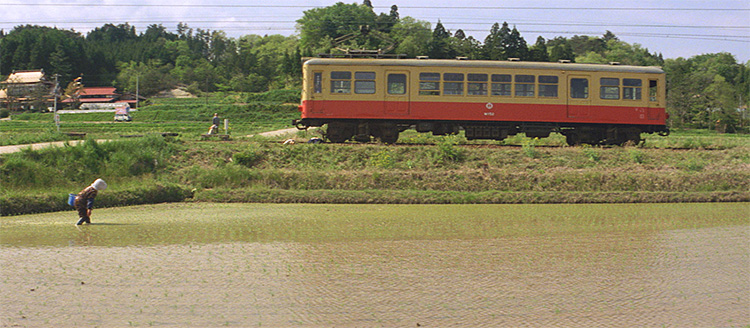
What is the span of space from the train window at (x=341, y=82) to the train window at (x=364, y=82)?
21cm

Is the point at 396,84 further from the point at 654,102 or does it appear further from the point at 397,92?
the point at 654,102

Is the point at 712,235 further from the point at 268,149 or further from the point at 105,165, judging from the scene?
the point at 105,165

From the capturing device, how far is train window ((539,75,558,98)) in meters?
21.9

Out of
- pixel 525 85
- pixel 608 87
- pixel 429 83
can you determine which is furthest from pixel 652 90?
pixel 429 83

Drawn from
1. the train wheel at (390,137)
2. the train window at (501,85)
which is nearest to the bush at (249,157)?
the train wheel at (390,137)

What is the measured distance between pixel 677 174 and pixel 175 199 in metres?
13.5

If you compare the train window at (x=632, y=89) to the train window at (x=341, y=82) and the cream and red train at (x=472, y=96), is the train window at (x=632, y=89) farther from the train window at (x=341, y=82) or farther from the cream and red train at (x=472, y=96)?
the train window at (x=341, y=82)

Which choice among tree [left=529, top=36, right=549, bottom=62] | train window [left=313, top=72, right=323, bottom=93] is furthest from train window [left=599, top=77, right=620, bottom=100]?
tree [left=529, top=36, right=549, bottom=62]

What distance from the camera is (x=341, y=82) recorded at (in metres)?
21.7

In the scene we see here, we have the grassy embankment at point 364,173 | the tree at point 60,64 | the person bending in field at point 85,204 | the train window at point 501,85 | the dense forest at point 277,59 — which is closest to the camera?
the person bending in field at point 85,204

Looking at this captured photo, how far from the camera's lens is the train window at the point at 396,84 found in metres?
21.6

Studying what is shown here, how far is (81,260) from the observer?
9.11 m

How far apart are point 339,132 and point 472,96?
472cm

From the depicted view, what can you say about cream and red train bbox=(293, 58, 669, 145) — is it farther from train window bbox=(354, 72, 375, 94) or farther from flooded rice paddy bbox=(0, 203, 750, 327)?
flooded rice paddy bbox=(0, 203, 750, 327)
